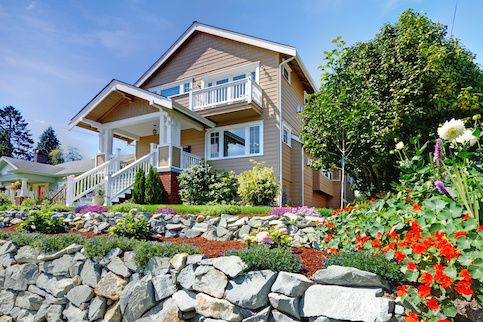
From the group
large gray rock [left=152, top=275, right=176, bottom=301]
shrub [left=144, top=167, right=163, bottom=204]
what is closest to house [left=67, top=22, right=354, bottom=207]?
shrub [left=144, top=167, right=163, bottom=204]

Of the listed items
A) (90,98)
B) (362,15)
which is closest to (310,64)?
(362,15)

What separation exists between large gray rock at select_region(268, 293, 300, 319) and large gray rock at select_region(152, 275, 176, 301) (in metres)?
1.34

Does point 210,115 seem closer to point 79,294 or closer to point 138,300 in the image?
point 79,294

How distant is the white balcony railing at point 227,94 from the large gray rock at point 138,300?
7729 mm

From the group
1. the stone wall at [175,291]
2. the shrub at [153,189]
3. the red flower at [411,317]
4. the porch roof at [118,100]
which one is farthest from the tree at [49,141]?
the red flower at [411,317]

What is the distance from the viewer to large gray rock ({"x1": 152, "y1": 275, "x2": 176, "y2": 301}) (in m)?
3.80

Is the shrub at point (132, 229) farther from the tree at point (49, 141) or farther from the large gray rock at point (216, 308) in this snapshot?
the tree at point (49, 141)

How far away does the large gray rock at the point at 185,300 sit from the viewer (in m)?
3.58

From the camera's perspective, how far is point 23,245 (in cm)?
581

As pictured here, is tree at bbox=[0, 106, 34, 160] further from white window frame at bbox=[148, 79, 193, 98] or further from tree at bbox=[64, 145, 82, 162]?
white window frame at bbox=[148, 79, 193, 98]

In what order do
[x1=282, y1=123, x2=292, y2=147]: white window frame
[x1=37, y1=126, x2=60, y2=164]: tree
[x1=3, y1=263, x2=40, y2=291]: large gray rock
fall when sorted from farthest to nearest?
[x1=37, y1=126, x2=60, y2=164]: tree → [x1=282, y1=123, x2=292, y2=147]: white window frame → [x1=3, y1=263, x2=40, y2=291]: large gray rock

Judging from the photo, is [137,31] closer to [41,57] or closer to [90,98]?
Answer: [41,57]

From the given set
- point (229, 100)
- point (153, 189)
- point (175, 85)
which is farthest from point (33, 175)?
point (229, 100)

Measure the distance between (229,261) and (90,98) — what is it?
1036 cm
